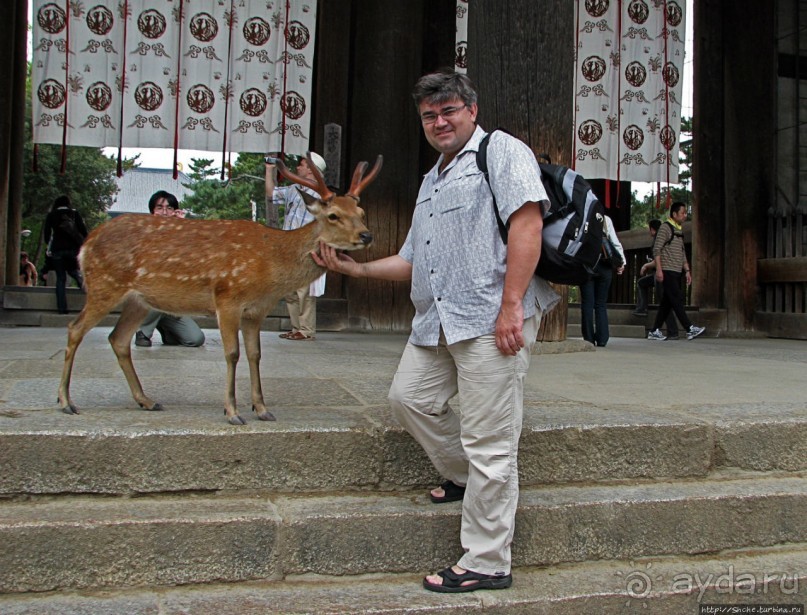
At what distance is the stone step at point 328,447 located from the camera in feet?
10.6

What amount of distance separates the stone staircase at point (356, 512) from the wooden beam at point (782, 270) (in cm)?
686

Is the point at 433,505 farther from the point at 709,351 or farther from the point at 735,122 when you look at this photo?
the point at 735,122

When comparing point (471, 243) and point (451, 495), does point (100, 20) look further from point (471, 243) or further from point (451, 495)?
point (451, 495)

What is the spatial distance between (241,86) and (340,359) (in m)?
4.64

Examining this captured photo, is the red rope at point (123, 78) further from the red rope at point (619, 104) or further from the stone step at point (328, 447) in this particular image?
the red rope at point (619, 104)

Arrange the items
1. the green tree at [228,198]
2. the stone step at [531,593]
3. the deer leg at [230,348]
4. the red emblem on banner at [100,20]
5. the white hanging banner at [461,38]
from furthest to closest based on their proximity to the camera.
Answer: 1. the green tree at [228,198]
2. the white hanging banner at [461,38]
3. the red emblem on banner at [100,20]
4. the deer leg at [230,348]
5. the stone step at [531,593]

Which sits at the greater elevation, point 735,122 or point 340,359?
point 735,122

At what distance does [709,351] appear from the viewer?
820cm

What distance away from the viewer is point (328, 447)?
3.44 metres

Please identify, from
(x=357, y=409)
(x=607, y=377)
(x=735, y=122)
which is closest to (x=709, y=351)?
(x=607, y=377)

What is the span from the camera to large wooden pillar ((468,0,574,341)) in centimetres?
646

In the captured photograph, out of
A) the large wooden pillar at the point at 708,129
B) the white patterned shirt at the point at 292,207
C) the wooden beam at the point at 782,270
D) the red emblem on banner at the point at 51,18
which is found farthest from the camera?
the large wooden pillar at the point at 708,129

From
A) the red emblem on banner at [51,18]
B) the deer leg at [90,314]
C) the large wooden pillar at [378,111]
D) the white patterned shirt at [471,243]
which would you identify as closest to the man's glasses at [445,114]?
the white patterned shirt at [471,243]

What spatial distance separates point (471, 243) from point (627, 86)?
830 cm
